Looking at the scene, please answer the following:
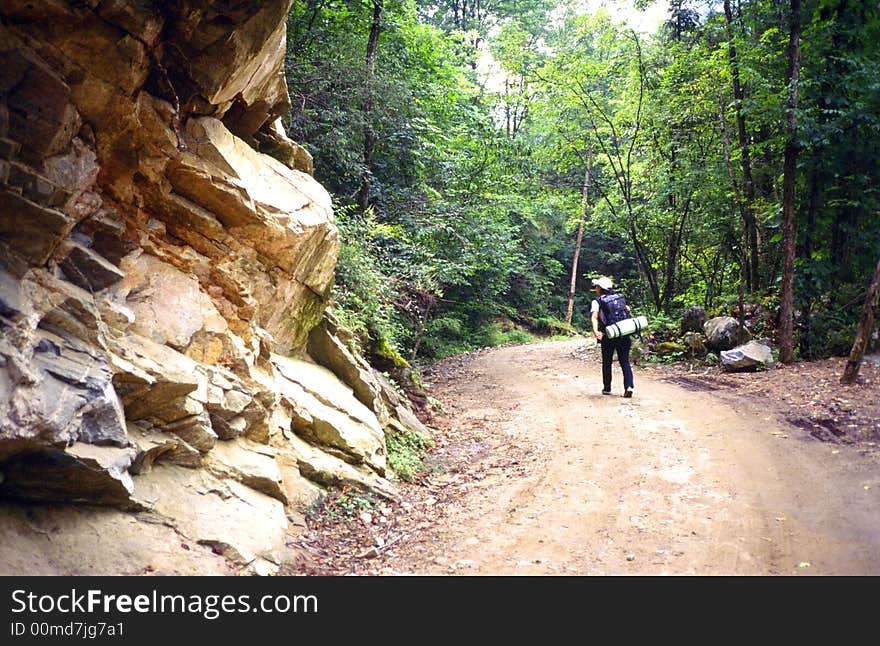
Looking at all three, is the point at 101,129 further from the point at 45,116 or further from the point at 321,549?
the point at 321,549

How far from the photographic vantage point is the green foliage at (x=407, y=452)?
24.3 ft

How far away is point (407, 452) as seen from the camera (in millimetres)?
8047

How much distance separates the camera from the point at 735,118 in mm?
14727

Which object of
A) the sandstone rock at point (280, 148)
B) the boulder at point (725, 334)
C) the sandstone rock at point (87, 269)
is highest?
the sandstone rock at point (280, 148)

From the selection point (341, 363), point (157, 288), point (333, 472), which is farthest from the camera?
point (341, 363)

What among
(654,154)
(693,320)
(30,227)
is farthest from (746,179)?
(30,227)

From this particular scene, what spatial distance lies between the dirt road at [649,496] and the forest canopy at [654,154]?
12.3 feet

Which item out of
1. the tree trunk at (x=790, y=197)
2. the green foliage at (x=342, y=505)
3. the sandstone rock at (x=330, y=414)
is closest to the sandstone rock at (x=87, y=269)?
the sandstone rock at (x=330, y=414)

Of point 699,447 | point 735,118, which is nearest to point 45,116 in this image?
point 699,447

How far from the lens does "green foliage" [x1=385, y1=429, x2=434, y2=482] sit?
24.3ft

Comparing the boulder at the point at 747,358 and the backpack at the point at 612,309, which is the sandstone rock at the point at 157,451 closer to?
the backpack at the point at 612,309

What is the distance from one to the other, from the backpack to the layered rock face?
505 centimetres

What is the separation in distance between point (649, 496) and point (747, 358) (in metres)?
7.46

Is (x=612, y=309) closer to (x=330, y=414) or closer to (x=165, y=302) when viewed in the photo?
(x=330, y=414)
